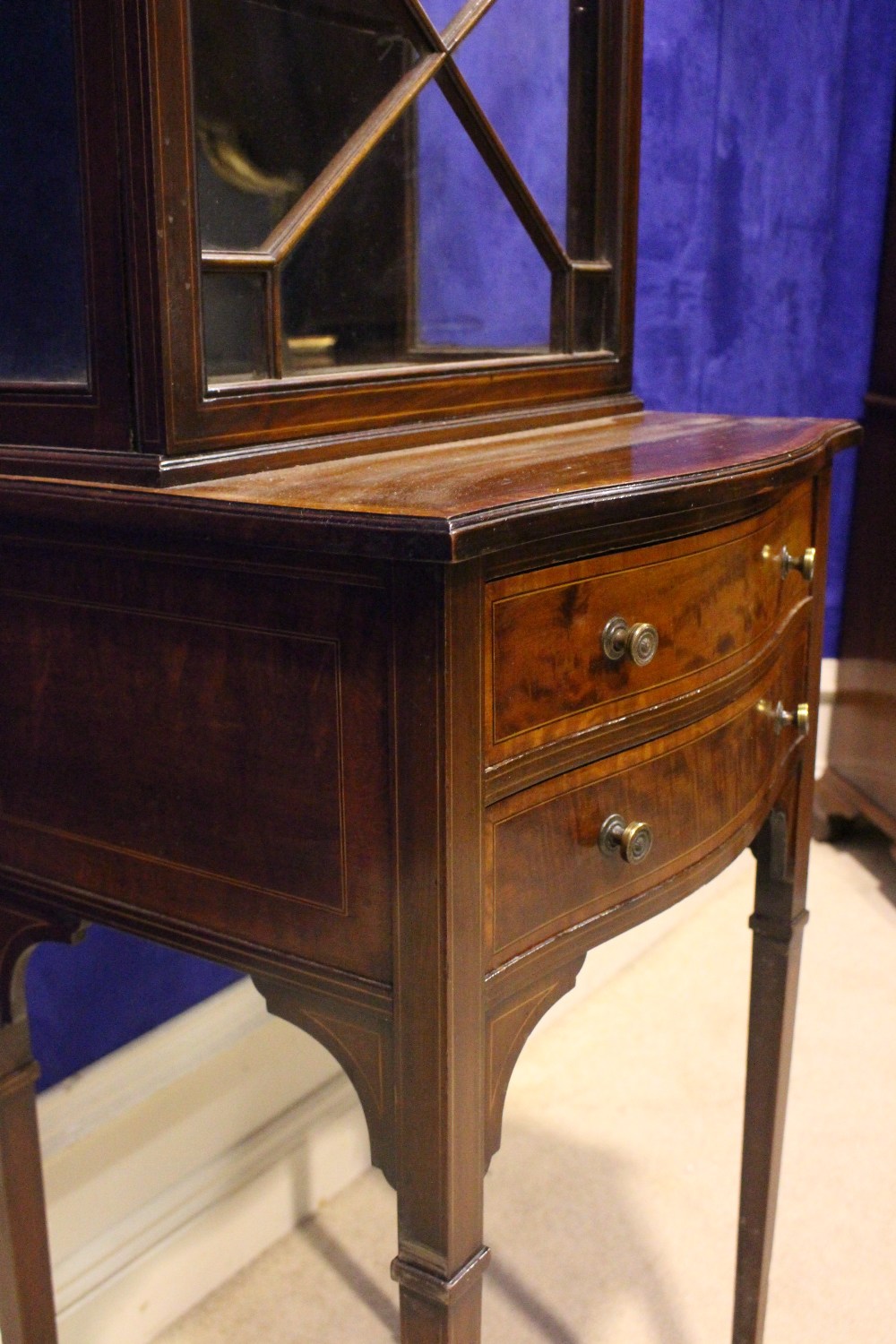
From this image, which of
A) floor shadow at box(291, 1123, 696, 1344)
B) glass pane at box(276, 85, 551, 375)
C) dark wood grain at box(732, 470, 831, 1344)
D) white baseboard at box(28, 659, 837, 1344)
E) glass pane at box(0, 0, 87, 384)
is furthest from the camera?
floor shadow at box(291, 1123, 696, 1344)

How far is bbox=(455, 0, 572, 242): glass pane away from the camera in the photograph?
0.91 metres

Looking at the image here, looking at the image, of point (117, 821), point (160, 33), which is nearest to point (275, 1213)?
point (117, 821)

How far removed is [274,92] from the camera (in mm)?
796

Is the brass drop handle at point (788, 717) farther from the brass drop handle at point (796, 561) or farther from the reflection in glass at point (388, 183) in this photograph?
the reflection in glass at point (388, 183)

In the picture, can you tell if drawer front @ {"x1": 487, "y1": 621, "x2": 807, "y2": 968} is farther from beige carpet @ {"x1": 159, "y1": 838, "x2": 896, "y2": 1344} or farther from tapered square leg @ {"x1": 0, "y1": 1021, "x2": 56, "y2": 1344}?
beige carpet @ {"x1": 159, "y1": 838, "x2": 896, "y2": 1344}

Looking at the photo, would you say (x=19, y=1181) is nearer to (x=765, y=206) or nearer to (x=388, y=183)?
(x=388, y=183)

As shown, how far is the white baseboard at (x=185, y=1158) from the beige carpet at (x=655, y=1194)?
0.04 metres

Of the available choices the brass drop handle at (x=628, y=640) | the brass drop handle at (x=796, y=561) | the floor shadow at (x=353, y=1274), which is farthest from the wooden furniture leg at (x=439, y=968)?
the floor shadow at (x=353, y=1274)

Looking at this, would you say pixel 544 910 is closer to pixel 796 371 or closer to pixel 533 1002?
pixel 533 1002

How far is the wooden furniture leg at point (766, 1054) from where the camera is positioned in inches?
41.8

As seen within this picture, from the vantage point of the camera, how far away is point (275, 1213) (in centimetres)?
136

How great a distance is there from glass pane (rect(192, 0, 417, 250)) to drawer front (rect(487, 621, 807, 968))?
1.16 ft

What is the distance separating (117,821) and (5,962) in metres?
0.20

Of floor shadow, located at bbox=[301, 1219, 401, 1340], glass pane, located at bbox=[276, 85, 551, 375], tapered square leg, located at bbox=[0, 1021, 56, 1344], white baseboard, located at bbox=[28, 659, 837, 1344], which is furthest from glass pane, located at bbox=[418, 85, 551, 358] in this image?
floor shadow, located at bbox=[301, 1219, 401, 1340]
